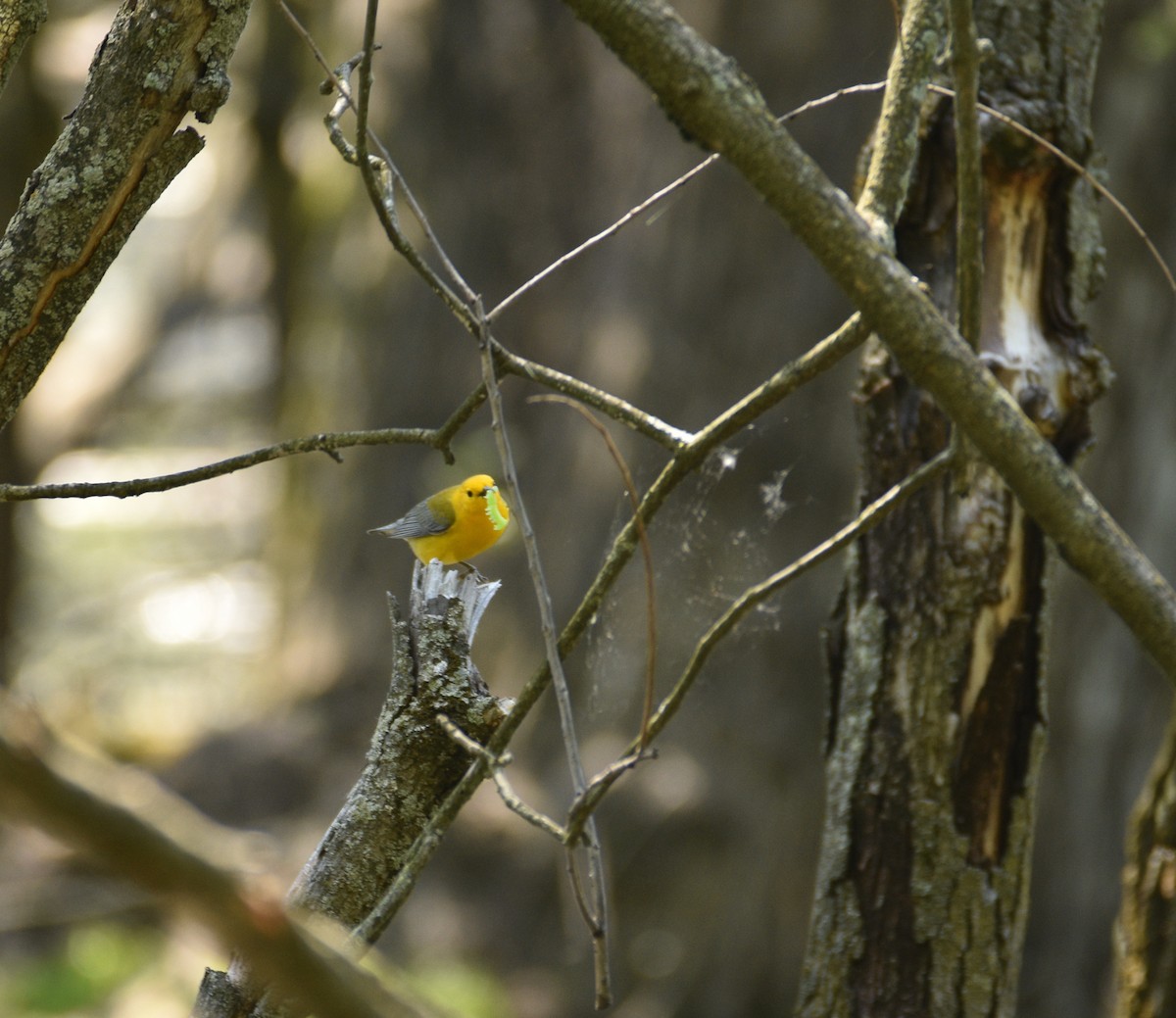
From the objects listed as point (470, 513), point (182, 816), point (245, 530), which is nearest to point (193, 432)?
point (245, 530)

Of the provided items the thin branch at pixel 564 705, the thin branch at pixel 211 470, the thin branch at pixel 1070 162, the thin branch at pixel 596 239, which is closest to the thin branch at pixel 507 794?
the thin branch at pixel 564 705

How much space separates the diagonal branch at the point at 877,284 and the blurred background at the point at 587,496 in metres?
2.35

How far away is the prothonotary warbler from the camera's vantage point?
12.5ft

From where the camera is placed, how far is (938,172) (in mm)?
2480

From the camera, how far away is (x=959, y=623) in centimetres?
242

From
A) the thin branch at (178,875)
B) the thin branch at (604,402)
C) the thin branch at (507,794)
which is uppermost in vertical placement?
the thin branch at (604,402)

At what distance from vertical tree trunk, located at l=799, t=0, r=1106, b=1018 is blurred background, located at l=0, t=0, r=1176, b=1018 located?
1510 mm

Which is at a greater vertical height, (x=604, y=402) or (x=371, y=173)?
(x=371, y=173)

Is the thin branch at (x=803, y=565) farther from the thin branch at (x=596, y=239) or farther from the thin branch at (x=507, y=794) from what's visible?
the thin branch at (x=596, y=239)

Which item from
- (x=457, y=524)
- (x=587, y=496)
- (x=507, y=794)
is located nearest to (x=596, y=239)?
(x=507, y=794)

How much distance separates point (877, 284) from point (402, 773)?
106 cm

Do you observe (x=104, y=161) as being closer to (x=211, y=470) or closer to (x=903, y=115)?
(x=211, y=470)

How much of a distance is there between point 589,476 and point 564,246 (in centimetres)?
134

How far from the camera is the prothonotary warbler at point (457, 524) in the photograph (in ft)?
12.5
